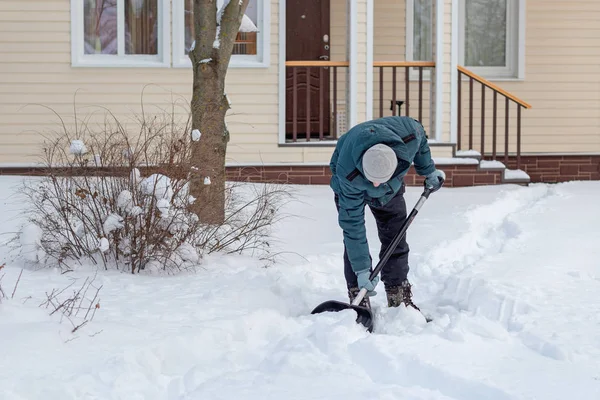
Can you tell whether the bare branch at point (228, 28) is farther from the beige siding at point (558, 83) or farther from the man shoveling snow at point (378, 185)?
the beige siding at point (558, 83)

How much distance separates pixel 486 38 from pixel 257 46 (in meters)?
4.20

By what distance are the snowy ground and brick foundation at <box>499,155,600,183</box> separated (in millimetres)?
6239

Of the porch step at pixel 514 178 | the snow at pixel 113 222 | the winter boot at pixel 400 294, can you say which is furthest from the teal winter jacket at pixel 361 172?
the porch step at pixel 514 178

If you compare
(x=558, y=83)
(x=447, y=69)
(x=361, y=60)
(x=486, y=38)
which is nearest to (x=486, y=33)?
(x=486, y=38)

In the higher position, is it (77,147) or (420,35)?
(420,35)

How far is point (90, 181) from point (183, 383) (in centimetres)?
285

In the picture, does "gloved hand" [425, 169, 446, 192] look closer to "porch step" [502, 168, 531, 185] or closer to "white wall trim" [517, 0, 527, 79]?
"porch step" [502, 168, 531, 185]

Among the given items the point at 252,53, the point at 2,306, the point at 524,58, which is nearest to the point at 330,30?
the point at 252,53

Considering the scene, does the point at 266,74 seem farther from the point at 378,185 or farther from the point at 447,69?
the point at 378,185

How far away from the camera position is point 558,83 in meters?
14.6

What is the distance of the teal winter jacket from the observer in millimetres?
5453

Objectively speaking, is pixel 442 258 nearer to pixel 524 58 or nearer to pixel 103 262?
pixel 103 262

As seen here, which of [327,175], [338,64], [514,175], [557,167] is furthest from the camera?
[557,167]

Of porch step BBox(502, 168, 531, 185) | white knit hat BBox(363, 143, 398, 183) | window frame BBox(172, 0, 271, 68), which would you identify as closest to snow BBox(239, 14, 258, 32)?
window frame BBox(172, 0, 271, 68)
